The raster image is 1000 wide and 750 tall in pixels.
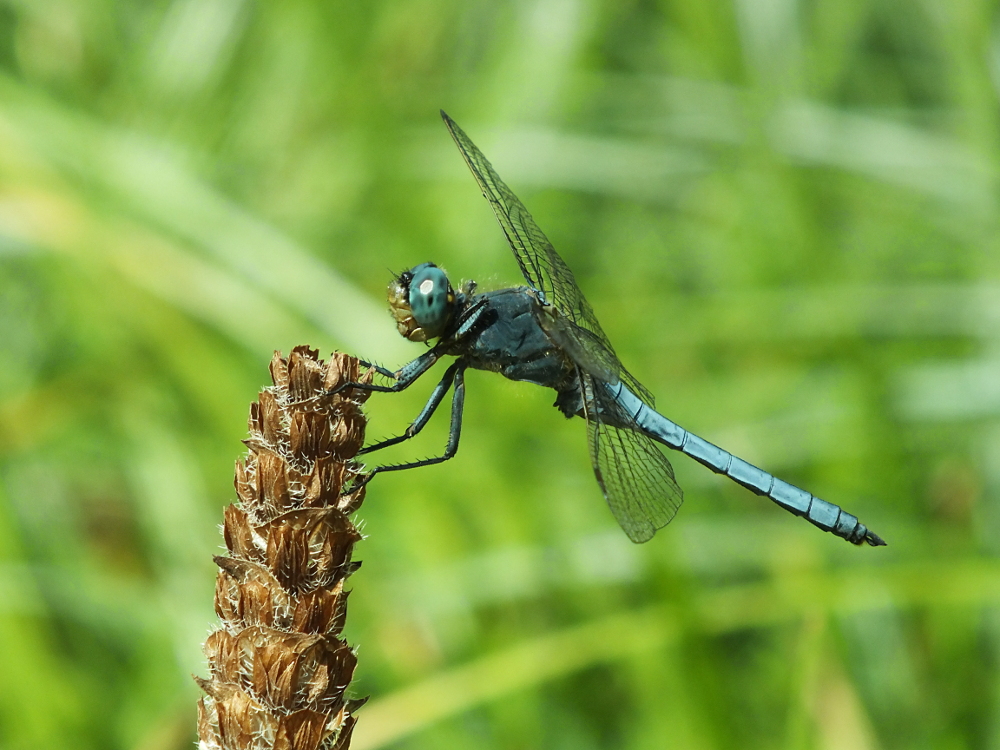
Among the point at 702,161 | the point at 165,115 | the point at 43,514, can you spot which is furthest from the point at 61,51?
the point at 702,161

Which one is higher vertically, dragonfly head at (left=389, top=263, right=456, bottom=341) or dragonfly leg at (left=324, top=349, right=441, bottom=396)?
dragonfly head at (left=389, top=263, right=456, bottom=341)

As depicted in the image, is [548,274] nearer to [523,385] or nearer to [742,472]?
[523,385]

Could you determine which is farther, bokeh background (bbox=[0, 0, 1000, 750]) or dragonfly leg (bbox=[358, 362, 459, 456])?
bokeh background (bbox=[0, 0, 1000, 750])

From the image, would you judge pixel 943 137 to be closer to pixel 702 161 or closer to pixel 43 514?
pixel 702 161

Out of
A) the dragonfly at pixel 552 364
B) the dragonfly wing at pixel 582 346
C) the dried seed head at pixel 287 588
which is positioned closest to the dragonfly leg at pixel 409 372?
the dragonfly at pixel 552 364

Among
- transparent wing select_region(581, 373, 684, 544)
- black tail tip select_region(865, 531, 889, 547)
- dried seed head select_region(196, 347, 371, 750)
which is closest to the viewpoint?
dried seed head select_region(196, 347, 371, 750)

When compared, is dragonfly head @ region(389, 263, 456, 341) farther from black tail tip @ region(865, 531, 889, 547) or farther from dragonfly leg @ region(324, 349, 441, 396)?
black tail tip @ region(865, 531, 889, 547)

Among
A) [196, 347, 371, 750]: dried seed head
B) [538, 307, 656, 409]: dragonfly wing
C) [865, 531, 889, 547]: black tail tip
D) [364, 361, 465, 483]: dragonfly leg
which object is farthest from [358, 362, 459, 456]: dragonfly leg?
[865, 531, 889, 547]: black tail tip
